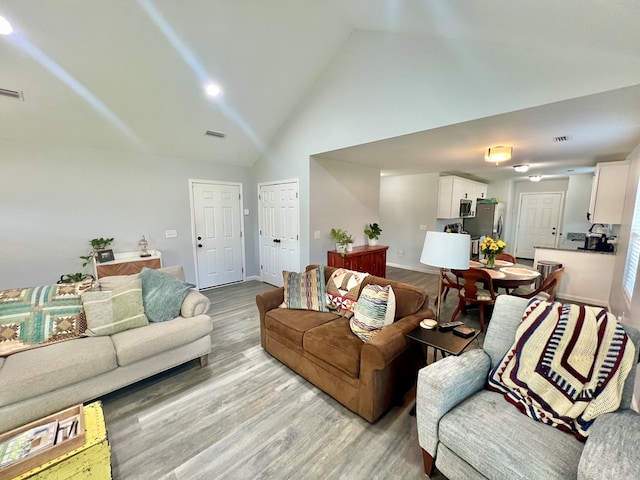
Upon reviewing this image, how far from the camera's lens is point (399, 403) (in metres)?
2.11

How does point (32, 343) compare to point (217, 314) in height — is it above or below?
above

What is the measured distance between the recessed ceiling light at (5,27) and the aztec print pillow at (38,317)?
7.36 feet

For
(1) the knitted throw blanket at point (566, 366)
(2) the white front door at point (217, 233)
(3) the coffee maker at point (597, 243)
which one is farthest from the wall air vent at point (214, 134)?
(3) the coffee maker at point (597, 243)

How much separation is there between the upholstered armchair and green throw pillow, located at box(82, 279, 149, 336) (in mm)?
2403

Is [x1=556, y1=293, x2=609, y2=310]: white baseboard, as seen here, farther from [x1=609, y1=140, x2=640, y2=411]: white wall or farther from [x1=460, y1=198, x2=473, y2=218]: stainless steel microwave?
[x1=460, y1=198, x2=473, y2=218]: stainless steel microwave

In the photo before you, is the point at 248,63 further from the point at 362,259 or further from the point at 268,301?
the point at 362,259

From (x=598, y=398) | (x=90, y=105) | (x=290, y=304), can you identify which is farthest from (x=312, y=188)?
(x=598, y=398)

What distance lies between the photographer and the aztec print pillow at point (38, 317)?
6.74 feet

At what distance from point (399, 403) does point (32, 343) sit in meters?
2.91

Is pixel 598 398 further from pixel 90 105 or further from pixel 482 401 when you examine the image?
pixel 90 105

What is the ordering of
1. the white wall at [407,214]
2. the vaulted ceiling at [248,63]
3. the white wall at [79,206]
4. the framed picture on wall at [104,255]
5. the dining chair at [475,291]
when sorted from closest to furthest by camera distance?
the vaulted ceiling at [248,63], the dining chair at [475,291], the white wall at [79,206], the framed picture on wall at [104,255], the white wall at [407,214]

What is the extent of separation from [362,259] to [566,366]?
3.43 metres

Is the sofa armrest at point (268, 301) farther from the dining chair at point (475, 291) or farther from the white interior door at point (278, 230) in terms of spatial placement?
the dining chair at point (475, 291)

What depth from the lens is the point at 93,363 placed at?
1958 mm
